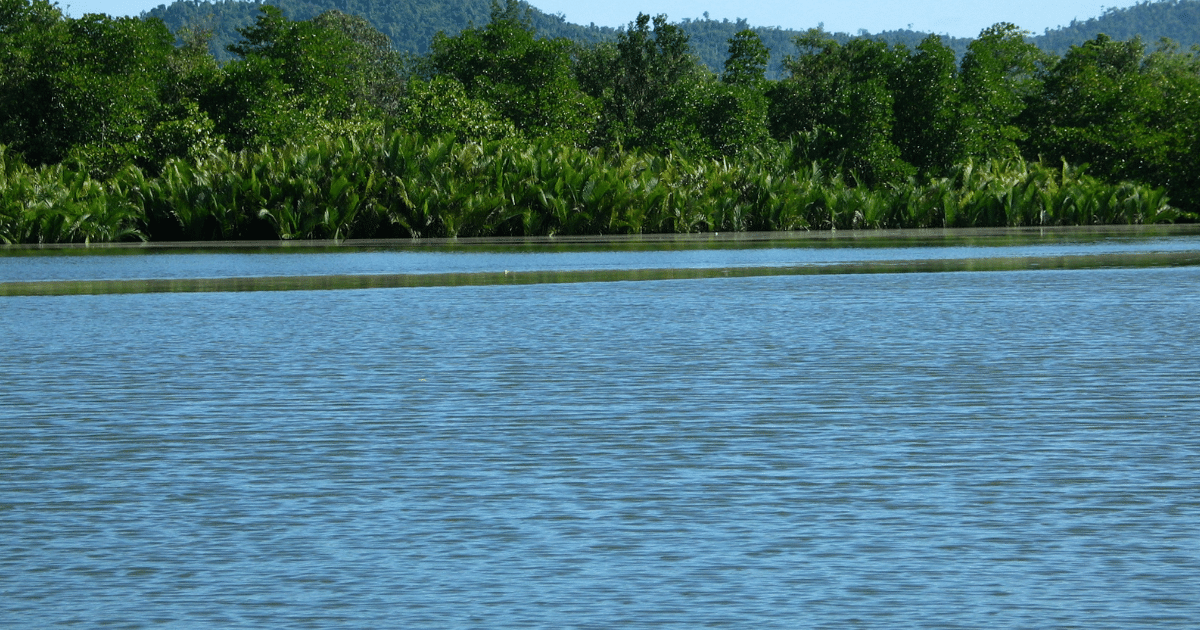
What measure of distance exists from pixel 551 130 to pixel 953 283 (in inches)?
1471

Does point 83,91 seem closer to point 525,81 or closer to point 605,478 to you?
point 525,81

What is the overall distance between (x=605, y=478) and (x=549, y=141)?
41813 millimetres

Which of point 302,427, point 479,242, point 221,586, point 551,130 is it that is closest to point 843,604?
point 221,586

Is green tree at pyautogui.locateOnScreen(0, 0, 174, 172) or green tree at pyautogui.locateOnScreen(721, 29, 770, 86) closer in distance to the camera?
green tree at pyautogui.locateOnScreen(0, 0, 174, 172)

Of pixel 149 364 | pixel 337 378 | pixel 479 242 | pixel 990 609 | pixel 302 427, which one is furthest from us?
pixel 479 242

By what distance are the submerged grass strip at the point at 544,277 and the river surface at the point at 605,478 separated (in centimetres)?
513

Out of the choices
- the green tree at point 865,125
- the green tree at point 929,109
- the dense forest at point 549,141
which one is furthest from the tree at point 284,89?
the green tree at point 929,109

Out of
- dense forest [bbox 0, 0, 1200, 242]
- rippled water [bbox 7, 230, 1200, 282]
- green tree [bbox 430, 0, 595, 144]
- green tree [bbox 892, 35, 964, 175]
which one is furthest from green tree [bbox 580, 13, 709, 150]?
rippled water [bbox 7, 230, 1200, 282]

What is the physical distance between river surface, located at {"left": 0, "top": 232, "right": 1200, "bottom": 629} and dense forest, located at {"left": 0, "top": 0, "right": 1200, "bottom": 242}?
817 inches

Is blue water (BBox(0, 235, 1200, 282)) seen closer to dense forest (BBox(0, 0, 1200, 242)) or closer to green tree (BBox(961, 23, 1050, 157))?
dense forest (BBox(0, 0, 1200, 242))

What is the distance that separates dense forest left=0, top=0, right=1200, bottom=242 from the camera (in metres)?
31.2

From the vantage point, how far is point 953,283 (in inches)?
613

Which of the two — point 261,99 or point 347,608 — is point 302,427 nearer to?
point 347,608

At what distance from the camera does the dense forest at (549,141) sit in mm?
31219
